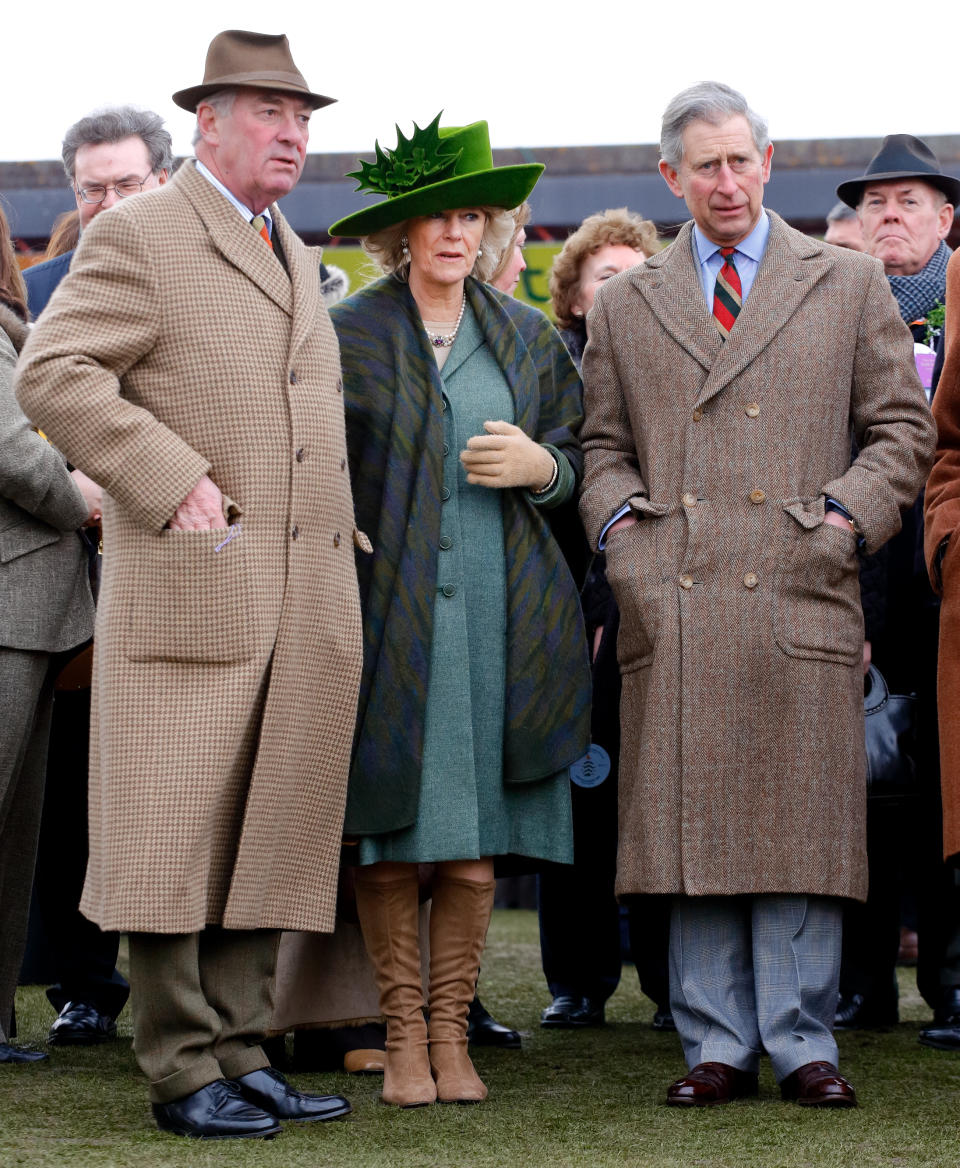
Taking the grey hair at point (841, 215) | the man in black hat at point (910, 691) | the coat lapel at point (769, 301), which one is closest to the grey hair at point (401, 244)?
the coat lapel at point (769, 301)

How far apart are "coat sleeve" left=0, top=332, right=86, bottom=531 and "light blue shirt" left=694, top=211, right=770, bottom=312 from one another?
4.89 ft

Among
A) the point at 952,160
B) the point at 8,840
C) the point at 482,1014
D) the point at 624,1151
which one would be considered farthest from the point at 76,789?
the point at 952,160

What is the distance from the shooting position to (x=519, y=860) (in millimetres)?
4004

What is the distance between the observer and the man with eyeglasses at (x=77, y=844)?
4.69 m

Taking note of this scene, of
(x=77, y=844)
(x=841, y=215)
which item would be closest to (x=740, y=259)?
(x=77, y=844)

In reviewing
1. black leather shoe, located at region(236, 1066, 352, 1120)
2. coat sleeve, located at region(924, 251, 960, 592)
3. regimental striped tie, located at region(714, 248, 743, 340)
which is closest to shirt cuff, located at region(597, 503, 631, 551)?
regimental striped tie, located at region(714, 248, 743, 340)

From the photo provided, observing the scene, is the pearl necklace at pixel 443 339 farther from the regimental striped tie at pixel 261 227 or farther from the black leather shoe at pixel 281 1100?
the black leather shoe at pixel 281 1100

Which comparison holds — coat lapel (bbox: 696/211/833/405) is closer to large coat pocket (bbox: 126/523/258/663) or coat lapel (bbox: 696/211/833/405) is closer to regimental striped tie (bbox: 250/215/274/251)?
regimental striped tie (bbox: 250/215/274/251)

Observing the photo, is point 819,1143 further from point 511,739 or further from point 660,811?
point 511,739

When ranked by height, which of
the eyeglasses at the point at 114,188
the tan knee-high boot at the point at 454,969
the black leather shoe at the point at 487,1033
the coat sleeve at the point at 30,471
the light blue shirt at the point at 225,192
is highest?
the eyeglasses at the point at 114,188

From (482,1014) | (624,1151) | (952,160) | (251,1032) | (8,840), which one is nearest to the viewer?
(624,1151)

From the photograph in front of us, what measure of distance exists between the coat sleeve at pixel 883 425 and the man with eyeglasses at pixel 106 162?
2081 millimetres

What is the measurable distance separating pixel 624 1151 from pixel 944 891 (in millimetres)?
1789

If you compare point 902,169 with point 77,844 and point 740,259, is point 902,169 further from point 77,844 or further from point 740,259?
point 77,844
